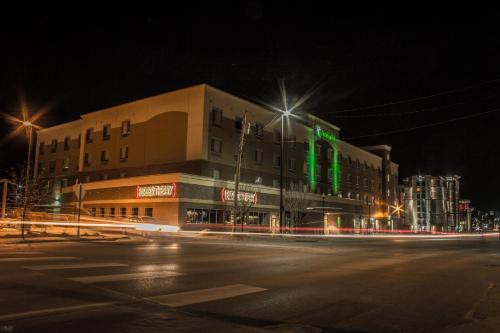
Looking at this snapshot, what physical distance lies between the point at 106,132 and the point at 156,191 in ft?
55.6

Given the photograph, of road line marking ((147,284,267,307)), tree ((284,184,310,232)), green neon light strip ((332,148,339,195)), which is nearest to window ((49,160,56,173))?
tree ((284,184,310,232))

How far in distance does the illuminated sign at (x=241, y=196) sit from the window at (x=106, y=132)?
1790 centimetres

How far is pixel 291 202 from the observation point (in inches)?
2034

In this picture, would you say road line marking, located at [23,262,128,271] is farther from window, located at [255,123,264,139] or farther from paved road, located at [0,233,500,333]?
window, located at [255,123,264,139]

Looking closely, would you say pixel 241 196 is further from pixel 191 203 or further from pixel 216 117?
pixel 216 117

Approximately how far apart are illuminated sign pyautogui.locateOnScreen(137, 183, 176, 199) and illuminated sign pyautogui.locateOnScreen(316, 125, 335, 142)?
97.2 ft

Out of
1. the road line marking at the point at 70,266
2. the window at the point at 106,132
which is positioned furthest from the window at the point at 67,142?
the road line marking at the point at 70,266

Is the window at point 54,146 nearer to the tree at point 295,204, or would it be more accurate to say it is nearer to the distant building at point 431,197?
the tree at point 295,204

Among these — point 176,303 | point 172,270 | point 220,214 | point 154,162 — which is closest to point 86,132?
point 154,162

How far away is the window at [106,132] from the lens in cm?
5362

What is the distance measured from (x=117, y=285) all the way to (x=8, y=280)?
2.33m

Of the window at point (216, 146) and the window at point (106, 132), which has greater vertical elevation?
the window at point (106, 132)

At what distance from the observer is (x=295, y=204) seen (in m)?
51.9

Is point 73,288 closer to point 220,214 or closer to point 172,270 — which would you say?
point 172,270
